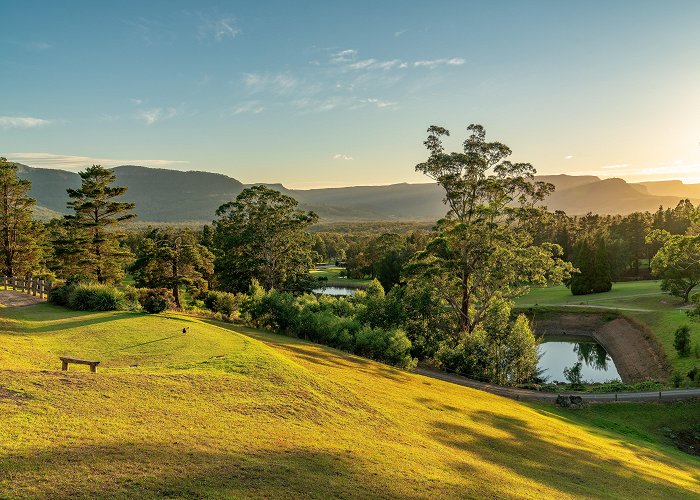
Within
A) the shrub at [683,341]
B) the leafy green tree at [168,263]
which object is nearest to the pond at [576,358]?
the shrub at [683,341]

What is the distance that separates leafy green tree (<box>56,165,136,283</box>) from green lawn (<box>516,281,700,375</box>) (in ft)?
178

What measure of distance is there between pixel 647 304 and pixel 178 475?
64936 mm

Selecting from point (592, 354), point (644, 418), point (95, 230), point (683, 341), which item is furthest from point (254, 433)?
point (592, 354)

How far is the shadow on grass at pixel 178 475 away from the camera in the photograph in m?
8.03

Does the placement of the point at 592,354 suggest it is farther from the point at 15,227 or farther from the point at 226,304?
the point at 15,227

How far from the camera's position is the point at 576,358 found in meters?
53.3

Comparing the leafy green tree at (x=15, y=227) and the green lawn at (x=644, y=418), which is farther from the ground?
the leafy green tree at (x=15, y=227)

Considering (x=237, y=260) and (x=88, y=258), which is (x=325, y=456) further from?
(x=237, y=260)

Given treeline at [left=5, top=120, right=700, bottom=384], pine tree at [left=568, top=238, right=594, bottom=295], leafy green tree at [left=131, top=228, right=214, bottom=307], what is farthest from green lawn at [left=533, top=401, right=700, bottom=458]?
pine tree at [left=568, top=238, right=594, bottom=295]

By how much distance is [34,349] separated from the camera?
18.5 metres

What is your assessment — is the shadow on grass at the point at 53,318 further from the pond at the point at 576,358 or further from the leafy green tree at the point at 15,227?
the pond at the point at 576,358

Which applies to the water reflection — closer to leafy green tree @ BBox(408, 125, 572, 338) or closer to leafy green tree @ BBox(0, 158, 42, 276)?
leafy green tree @ BBox(408, 125, 572, 338)

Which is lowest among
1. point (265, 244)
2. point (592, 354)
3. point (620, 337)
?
point (592, 354)

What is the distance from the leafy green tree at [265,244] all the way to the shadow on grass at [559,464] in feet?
137
